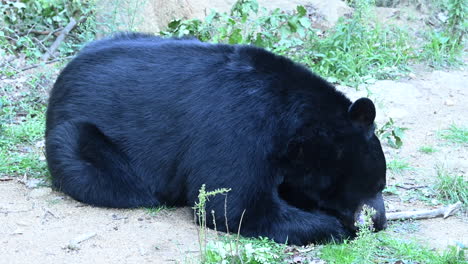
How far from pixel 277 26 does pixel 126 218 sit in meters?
4.16

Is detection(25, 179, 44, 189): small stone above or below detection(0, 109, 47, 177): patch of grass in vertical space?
below

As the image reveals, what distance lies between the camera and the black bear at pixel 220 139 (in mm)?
4504

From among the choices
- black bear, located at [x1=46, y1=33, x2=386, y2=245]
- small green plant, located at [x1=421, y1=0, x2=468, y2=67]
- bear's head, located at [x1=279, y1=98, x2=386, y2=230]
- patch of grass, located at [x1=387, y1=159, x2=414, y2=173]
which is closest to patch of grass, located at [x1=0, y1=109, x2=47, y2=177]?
black bear, located at [x1=46, y1=33, x2=386, y2=245]

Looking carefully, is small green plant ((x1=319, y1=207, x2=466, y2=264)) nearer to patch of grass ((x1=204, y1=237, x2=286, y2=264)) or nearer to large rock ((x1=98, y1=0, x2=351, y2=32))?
patch of grass ((x1=204, y1=237, x2=286, y2=264))

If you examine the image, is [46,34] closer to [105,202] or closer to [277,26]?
[277,26]

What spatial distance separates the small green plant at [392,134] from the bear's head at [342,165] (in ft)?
5.77

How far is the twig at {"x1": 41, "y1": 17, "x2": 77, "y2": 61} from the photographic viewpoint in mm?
8034

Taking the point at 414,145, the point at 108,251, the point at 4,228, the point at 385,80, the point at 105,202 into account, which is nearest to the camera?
the point at 108,251

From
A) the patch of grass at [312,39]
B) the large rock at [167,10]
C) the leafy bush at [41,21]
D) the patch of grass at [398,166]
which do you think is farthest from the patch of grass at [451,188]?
the leafy bush at [41,21]

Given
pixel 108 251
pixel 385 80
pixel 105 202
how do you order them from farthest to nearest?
pixel 385 80
pixel 105 202
pixel 108 251

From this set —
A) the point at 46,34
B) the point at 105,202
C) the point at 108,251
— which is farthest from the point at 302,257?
the point at 46,34

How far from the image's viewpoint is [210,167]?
453 cm

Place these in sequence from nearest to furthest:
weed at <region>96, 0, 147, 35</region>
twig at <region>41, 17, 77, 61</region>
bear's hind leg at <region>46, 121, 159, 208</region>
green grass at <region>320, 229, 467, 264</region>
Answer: green grass at <region>320, 229, 467, 264</region>
bear's hind leg at <region>46, 121, 159, 208</region>
weed at <region>96, 0, 147, 35</region>
twig at <region>41, 17, 77, 61</region>

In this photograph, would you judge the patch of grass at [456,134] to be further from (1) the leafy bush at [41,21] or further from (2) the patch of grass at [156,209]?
(1) the leafy bush at [41,21]
